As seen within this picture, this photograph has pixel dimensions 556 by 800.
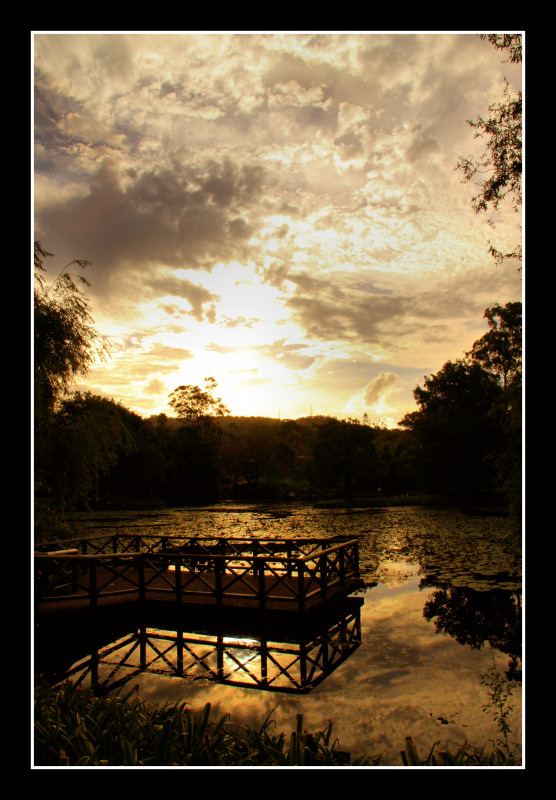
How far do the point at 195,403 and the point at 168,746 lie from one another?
189ft

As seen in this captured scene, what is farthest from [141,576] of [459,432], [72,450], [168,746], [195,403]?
[195,403]

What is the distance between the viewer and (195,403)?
60562 mm

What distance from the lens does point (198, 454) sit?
152 feet

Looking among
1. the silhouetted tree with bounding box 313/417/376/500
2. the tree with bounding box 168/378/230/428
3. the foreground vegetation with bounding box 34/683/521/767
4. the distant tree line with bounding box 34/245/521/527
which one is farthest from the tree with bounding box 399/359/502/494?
the foreground vegetation with bounding box 34/683/521/767

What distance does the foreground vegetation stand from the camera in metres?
3.62

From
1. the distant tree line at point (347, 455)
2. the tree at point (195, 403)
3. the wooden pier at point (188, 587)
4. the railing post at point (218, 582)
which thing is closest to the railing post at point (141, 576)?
the wooden pier at point (188, 587)

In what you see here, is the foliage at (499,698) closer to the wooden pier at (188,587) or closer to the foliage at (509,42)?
the wooden pier at (188,587)

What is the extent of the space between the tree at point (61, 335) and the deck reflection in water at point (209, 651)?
5.35 meters

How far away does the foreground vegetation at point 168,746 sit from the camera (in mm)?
3617

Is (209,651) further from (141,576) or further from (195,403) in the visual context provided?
(195,403)

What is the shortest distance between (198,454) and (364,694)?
41.4m

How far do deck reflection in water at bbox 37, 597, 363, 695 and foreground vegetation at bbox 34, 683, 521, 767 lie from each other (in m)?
2.17
